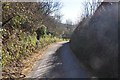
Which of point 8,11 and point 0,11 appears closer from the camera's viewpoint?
point 0,11

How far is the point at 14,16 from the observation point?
19859 mm

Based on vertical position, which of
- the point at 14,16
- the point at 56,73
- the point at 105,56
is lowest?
the point at 56,73

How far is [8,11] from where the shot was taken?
60.0ft

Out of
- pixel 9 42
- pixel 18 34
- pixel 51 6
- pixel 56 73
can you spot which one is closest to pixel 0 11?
pixel 9 42

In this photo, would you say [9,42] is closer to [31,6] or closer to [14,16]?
[14,16]

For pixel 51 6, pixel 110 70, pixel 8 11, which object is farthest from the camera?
pixel 51 6

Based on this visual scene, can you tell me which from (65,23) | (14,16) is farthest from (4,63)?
(65,23)

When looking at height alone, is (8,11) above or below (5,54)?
above

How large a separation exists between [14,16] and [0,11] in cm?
303

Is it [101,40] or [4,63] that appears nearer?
[101,40]

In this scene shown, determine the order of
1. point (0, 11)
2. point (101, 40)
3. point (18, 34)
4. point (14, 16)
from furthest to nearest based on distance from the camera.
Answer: point (18, 34)
point (14, 16)
point (0, 11)
point (101, 40)

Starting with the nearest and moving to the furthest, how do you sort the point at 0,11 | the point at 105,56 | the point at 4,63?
the point at 105,56 < the point at 4,63 < the point at 0,11

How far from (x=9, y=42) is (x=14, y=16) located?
188cm

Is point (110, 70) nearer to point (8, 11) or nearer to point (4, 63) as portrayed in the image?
point (4, 63)
